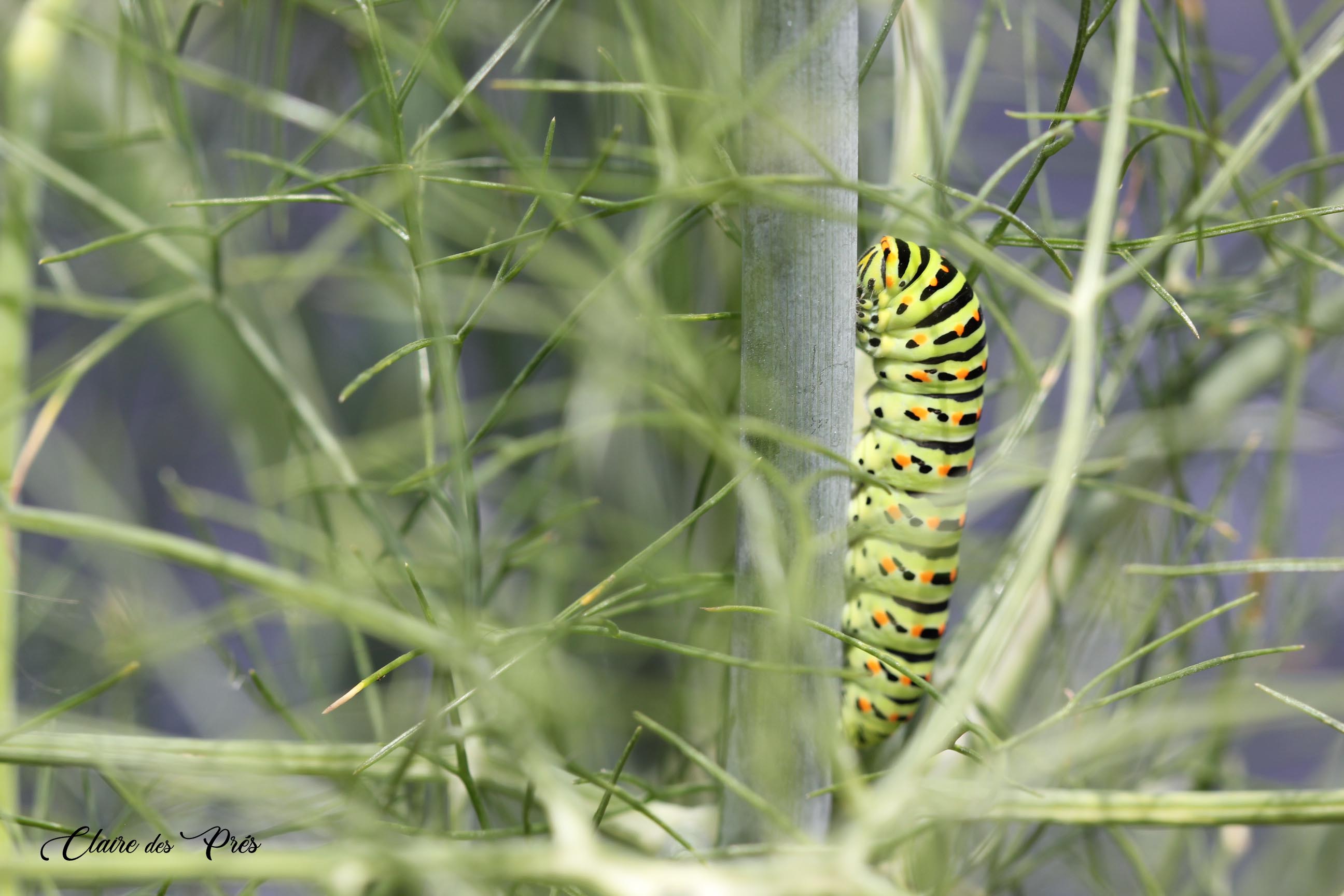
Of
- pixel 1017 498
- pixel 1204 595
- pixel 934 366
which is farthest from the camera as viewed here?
pixel 1017 498

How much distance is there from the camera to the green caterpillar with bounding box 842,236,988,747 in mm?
636

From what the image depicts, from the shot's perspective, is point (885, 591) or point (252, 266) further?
point (252, 266)

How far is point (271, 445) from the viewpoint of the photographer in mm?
1157

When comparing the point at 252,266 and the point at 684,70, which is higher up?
the point at 684,70

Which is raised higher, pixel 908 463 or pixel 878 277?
pixel 878 277

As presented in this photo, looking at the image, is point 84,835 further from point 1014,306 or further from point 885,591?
point 1014,306

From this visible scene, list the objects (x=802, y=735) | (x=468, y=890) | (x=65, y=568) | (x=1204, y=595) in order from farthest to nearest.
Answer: (x=65, y=568) → (x=1204, y=595) → (x=802, y=735) → (x=468, y=890)

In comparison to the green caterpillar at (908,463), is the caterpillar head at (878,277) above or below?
above

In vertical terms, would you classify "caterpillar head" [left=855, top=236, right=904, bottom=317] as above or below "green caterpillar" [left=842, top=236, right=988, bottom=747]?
above

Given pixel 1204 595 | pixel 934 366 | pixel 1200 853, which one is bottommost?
pixel 1200 853

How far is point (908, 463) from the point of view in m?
0.67

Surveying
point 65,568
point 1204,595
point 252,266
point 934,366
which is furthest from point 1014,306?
point 65,568

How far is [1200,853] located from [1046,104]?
3.15 ft

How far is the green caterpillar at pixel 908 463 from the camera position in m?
0.64
